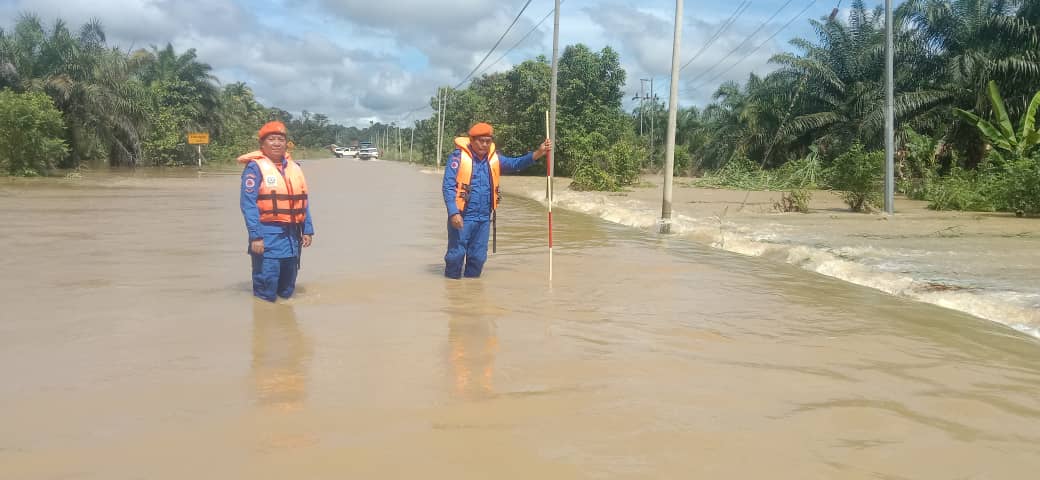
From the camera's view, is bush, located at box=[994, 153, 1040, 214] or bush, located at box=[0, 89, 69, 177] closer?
bush, located at box=[994, 153, 1040, 214]

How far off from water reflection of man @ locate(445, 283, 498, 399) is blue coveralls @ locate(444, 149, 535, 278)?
1.00ft

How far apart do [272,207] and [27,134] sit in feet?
86.7

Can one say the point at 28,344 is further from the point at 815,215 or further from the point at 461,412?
the point at 815,215

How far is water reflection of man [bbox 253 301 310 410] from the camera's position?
4.45 metres

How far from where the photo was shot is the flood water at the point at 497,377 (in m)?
3.63

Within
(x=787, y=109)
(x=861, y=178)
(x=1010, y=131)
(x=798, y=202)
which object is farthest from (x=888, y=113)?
(x=787, y=109)

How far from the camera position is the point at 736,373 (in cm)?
514

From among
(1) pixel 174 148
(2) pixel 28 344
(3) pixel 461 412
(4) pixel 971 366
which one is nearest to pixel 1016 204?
(4) pixel 971 366

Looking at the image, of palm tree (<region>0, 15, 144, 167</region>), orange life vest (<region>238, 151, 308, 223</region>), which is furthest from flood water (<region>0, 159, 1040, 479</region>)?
palm tree (<region>0, 15, 144, 167</region>)

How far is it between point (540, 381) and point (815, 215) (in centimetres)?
1493

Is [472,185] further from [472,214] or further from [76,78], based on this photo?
[76,78]

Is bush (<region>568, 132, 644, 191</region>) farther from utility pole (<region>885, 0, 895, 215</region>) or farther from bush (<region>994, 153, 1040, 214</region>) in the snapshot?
bush (<region>994, 153, 1040, 214</region>)

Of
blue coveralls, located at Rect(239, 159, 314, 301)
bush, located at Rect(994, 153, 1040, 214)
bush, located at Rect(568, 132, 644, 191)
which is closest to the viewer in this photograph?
blue coveralls, located at Rect(239, 159, 314, 301)

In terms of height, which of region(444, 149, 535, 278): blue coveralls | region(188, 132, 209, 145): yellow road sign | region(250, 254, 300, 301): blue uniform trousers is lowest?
region(250, 254, 300, 301): blue uniform trousers
